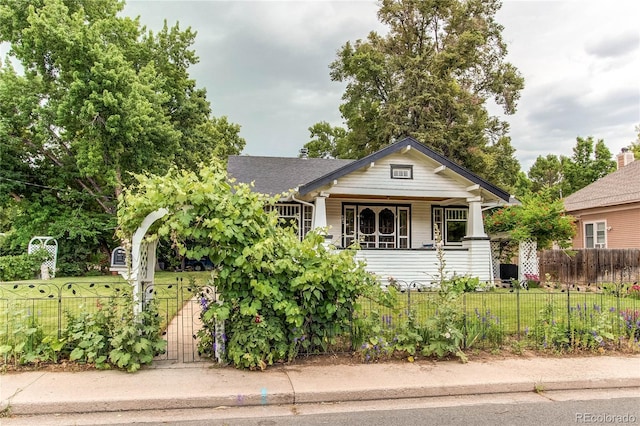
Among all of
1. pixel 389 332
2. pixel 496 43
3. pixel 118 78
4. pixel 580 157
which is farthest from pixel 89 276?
pixel 580 157

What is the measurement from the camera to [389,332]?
5754 mm

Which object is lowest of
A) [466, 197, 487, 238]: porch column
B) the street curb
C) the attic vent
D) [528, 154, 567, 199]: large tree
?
the street curb

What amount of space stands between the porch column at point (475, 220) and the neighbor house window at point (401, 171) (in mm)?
2095

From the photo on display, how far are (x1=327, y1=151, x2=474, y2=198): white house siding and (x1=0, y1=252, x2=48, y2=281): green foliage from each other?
12473 mm

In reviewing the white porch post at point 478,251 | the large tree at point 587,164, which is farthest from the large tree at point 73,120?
the large tree at point 587,164

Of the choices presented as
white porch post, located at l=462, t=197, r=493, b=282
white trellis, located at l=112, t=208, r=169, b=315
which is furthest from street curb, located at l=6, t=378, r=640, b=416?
white porch post, located at l=462, t=197, r=493, b=282

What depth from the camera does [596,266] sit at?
14094mm

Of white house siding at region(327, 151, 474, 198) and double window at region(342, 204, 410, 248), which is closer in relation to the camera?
white house siding at region(327, 151, 474, 198)

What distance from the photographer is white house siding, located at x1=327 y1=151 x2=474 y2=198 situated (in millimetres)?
12344

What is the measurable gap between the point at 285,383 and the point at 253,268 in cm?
139

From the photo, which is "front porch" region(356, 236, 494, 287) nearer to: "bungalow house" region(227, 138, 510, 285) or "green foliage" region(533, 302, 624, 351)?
"bungalow house" region(227, 138, 510, 285)

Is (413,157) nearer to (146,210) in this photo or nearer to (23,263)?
(146,210)

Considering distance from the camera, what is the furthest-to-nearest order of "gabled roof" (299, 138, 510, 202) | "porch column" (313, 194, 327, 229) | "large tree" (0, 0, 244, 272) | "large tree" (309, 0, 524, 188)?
"large tree" (309, 0, 524, 188) < "large tree" (0, 0, 244, 272) < "porch column" (313, 194, 327, 229) < "gabled roof" (299, 138, 510, 202)

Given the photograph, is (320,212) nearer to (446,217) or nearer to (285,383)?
(446,217)
